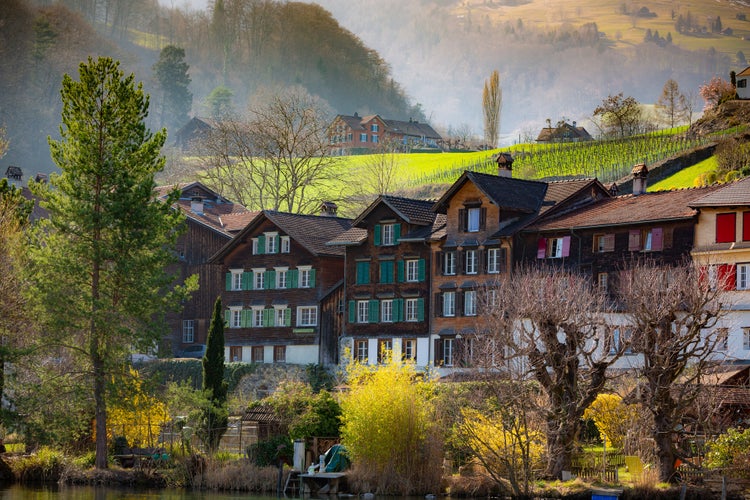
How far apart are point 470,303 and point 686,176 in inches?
1201

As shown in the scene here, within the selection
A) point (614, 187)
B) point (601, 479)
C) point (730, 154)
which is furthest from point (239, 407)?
point (730, 154)

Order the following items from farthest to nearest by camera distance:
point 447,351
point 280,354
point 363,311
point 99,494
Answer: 1. point 280,354
2. point 363,311
3. point 447,351
4. point 99,494

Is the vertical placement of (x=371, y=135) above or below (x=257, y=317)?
above

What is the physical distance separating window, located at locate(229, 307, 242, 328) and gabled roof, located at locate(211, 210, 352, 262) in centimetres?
352

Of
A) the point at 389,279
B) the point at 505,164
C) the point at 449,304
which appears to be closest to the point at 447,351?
the point at 449,304

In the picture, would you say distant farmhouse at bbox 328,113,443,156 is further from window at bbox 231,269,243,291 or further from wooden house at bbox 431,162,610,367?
wooden house at bbox 431,162,610,367

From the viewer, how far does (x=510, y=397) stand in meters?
43.1

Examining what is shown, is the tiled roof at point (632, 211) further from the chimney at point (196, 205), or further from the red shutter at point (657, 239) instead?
the chimney at point (196, 205)

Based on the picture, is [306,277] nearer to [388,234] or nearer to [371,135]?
[388,234]

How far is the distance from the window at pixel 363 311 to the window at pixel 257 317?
7.73m

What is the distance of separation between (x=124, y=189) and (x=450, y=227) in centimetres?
2112

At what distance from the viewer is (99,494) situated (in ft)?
145

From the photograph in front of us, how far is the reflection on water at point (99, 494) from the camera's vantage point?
42.4 metres

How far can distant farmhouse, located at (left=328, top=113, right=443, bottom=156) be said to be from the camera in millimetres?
163125
